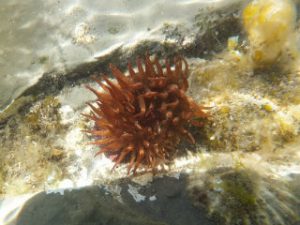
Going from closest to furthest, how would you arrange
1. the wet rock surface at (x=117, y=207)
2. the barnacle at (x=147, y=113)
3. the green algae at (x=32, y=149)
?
the wet rock surface at (x=117, y=207) < the barnacle at (x=147, y=113) < the green algae at (x=32, y=149)

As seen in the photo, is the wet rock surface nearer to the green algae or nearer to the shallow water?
the shallow water

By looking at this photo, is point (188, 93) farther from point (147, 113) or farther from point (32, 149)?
point (32, 149)

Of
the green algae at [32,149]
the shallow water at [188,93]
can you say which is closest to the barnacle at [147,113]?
the shallow water at [188,93]

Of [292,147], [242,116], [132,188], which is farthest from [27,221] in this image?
[292,147]

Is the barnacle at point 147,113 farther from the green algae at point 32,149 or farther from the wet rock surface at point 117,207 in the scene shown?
the green algae at point 32,149

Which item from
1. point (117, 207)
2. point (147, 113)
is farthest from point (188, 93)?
point (117, 207)

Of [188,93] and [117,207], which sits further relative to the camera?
[188,93]

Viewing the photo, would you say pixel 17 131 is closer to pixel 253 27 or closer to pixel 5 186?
pixel 5 186

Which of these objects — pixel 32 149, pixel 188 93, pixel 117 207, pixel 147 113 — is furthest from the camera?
pixel 32 149
